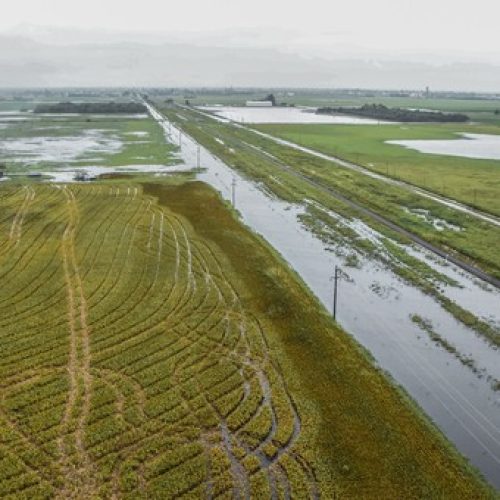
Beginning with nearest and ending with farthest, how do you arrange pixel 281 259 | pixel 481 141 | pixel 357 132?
pixel 281 259
pixel 481 141
pixel 357 132

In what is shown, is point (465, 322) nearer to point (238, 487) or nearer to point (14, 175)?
point (238, 487)

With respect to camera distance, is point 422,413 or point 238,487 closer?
point 238,487

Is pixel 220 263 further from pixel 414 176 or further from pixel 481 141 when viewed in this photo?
pixel 481 141

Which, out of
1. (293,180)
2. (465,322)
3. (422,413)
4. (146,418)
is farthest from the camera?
(293,180)

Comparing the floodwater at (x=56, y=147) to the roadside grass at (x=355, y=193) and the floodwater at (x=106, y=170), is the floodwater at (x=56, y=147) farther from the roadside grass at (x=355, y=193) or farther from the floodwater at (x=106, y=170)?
the roadside grass at (x=355, y=193)

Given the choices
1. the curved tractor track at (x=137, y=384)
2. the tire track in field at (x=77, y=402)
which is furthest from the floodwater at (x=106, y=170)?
the tire track in field at (x=77, y=402)

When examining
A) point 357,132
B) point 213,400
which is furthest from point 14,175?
point 357,132
